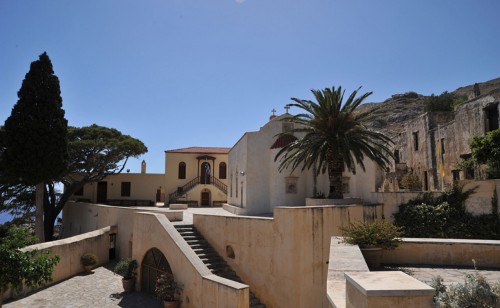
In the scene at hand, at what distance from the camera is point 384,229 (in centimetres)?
743

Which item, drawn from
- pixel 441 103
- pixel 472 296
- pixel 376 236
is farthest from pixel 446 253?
pixel 441 103

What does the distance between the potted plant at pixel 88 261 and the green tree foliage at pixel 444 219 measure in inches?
656

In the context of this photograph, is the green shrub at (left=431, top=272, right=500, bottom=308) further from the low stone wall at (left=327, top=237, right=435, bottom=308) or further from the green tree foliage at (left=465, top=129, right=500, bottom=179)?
the green tree foliage at (left=465, top=129, right=500, bottom=179)

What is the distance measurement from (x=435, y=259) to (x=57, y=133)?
82.5ft

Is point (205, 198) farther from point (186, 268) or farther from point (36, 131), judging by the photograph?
point (186, 268)

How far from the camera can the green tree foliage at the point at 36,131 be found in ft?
77.1

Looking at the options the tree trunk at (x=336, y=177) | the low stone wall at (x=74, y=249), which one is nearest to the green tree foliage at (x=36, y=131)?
the low stone wall at (x=74, y=249)

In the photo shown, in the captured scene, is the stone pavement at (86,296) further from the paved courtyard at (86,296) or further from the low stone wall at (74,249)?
the low stone wall at (74,249)

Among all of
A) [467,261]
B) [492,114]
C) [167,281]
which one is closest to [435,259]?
[467,261]

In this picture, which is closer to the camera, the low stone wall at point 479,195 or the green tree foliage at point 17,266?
the green tree foliage at point 17,266

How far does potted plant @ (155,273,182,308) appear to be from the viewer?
46.1 ft

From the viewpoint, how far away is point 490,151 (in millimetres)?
17969

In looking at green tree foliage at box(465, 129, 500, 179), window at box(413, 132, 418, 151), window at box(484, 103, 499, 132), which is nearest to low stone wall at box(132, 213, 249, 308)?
green tree foliage at box(465, 129, 500, 179)

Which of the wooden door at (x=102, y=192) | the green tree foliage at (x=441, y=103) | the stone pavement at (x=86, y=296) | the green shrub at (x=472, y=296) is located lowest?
the stone pavement at (x=86, y=296)
